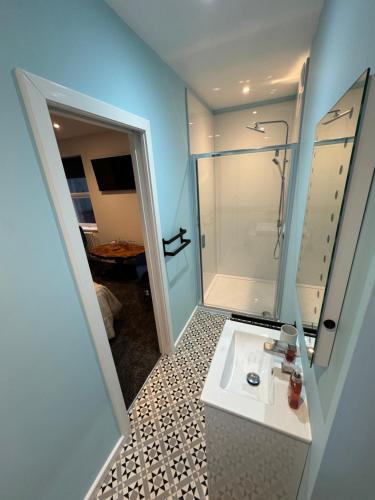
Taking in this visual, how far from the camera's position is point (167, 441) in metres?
1.34

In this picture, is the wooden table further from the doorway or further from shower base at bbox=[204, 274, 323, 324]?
shower base at bbox=[204, 274, 323, 324]

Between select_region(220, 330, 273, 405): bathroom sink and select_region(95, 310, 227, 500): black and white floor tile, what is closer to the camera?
select_region(220, 330, 273, 405): bathroom sink

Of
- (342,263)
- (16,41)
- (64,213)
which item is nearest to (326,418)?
(342,263)

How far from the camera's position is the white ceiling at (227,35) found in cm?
108

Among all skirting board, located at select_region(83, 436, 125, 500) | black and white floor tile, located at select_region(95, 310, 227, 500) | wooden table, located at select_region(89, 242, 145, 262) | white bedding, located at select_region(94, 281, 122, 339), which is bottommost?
black and white floor tile, located at select_region(95, 310, 227, 500)

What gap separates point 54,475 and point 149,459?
0.58 metres

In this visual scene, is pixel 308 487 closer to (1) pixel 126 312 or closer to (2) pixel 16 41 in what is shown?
(2) pixel 16 41

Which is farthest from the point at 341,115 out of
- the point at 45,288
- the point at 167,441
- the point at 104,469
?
the point at 104,469

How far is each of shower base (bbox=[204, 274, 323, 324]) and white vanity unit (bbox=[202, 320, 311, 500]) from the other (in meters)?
1.49

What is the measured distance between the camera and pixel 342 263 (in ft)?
1.87

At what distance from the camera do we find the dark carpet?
1.79 m

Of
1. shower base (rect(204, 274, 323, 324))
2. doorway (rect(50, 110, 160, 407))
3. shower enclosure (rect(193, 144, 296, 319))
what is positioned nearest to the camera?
doorway (rect(50, 110, 160, 407))

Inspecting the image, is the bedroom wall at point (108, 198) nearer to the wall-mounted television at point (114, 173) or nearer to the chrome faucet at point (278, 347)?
the wall-mounted television at point (114, 173)

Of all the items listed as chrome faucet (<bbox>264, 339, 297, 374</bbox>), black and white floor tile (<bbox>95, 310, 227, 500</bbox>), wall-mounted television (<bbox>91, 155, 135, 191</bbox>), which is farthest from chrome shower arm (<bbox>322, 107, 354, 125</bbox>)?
wall-mounted television (<bbox>91, 155, 135, 191</bbox>)
